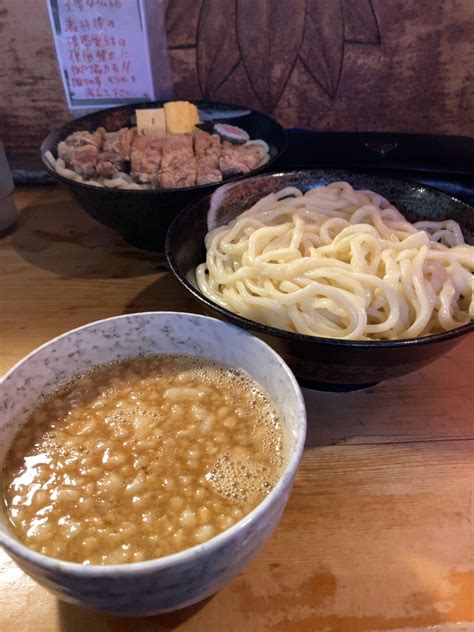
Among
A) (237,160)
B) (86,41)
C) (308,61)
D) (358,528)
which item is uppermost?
(86,41)

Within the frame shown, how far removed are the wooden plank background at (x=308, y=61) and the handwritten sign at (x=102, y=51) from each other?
57 mm

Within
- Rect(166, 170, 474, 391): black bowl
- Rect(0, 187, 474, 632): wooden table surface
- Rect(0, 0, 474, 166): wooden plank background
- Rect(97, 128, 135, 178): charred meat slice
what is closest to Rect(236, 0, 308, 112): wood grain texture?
Rect(0, 0, 474, 166): wooden plank background

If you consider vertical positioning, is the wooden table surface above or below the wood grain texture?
below

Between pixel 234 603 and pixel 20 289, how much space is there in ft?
3.86

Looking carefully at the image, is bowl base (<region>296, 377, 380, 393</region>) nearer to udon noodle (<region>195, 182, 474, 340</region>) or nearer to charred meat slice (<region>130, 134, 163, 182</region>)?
udon noodle (<region>195, 182, 474, 340</region>)

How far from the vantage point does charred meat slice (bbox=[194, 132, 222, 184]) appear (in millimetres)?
1640

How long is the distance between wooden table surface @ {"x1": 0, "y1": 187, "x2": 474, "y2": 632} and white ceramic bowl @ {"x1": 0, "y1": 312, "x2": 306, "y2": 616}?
20 centimetres

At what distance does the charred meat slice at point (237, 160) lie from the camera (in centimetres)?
166

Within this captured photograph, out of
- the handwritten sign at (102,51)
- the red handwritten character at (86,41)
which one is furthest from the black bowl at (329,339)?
the red handwritten character at (86,41)

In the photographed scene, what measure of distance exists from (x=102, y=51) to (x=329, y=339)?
1642mm

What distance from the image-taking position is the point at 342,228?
1398 mm

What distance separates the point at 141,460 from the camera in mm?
864

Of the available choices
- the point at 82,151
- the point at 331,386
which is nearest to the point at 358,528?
the point at 331,386

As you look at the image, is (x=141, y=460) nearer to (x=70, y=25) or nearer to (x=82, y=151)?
(x=82, y=151)
